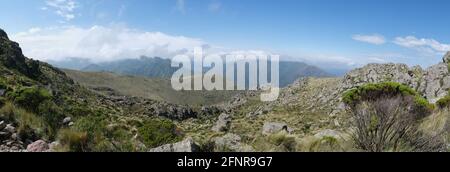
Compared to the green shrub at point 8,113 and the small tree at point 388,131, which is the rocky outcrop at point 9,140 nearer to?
the green shrub at point 8,113

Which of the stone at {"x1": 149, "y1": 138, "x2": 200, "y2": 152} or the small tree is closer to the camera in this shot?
the stone at {"x1": 149, "y1": 138, "x2": 200, "y2": 152}

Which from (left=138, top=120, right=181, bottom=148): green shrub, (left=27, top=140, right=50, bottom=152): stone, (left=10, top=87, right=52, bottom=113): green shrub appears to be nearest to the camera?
(left=27, top=140, right=50, bottom=152): stone

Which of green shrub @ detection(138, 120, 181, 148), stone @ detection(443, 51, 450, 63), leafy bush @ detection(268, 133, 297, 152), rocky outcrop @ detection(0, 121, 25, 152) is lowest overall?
green shrub @ detection(138, 120, 181, 148)

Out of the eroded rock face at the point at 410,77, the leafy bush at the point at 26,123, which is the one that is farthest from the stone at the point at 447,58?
the leafy bush at the point at 26,123

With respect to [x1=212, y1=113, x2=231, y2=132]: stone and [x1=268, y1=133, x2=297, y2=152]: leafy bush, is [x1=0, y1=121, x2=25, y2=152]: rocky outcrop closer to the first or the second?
[x1=268, y1=133, x2=297, y2=152]: leafy bush

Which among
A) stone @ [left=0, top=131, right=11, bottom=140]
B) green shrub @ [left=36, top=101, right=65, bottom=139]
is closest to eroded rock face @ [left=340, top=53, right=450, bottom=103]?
green shrub @ [left=36, top=101, right=65, bottom=139]

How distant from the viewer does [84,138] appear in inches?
374

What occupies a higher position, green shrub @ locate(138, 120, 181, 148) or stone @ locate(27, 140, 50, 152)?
stone @ locate(27, 140, 50, 152)

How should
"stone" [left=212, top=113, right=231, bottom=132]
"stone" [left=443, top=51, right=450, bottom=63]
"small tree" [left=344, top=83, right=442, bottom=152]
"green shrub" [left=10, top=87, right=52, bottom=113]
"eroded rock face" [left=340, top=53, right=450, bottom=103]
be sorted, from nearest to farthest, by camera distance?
"small tree" [left=344, top=83, right=442, bottom=152]
"green shrub" [left=10, top=87, right=52, bottom=113]
"eroded rock face" [left=340, top=53, right=450, bottom=103]
"stone" [left=443, top=51, right=450, bottom=63]
"stone" [left=212, top=113, right=231, bottom=132]

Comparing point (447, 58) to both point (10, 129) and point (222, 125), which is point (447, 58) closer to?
point (222, 125)
